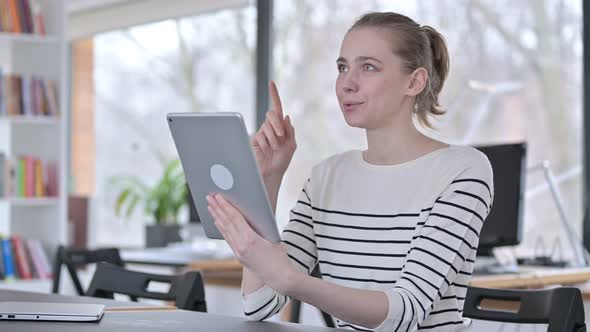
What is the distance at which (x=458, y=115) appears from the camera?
5.21 m

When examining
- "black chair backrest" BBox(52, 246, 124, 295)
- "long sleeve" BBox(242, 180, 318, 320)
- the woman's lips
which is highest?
the woman's lips

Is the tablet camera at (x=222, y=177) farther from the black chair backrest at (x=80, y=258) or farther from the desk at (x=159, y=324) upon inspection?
the black chair backrest at (x=80, y=258)

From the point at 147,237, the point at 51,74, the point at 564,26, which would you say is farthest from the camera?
the point at 147,237

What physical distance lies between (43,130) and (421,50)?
351 centimetres

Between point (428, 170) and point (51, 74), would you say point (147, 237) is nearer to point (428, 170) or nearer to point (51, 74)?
point (51, 74)

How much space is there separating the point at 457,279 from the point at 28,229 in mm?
3717

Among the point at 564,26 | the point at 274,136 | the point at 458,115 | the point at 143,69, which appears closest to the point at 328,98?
the point at 458,115

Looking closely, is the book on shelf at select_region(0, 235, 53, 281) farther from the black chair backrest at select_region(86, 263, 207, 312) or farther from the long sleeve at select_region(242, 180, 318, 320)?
the long sleeve at select_region(242, 180, 318, 320)

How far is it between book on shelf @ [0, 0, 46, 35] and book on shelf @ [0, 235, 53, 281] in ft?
3.40

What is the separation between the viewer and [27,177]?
5059 millimetres

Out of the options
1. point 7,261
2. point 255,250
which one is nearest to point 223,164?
point 255,250

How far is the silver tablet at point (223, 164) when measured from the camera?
63.0 inches

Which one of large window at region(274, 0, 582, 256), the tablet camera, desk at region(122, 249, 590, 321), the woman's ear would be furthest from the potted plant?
the tablet camera

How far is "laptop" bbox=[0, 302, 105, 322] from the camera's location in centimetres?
179
